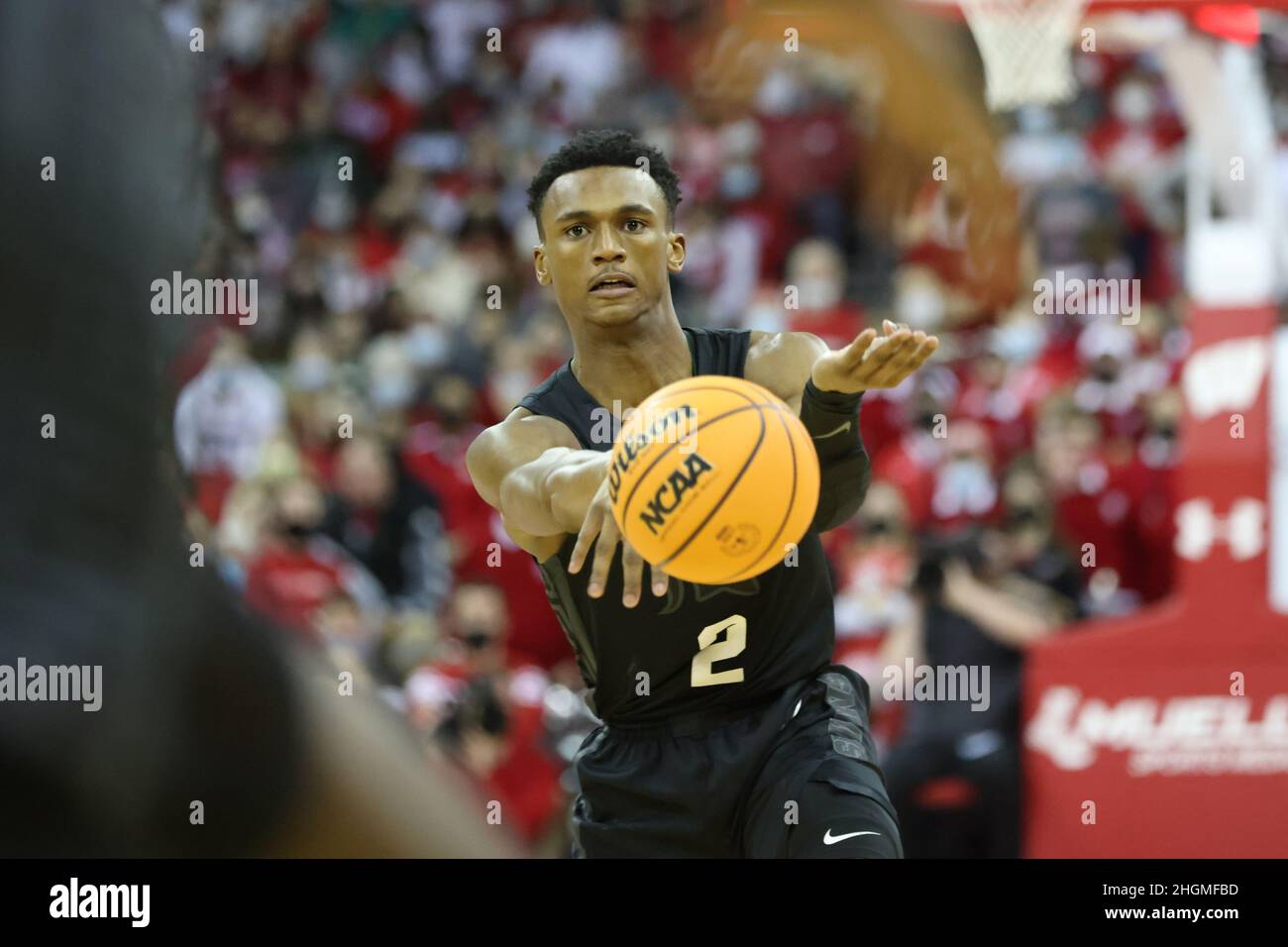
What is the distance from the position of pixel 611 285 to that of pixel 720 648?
3.17 ft

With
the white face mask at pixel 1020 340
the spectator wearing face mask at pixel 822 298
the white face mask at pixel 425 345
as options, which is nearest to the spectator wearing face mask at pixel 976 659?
the white face mask at pixel 1020 340

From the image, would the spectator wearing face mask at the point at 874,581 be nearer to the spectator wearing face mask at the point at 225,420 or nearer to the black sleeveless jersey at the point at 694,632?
the black sleeveless jersey at the point at 694,632

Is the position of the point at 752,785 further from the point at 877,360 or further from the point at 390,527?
the point at 390,527

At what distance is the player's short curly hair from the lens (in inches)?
181

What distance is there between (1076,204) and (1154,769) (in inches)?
132

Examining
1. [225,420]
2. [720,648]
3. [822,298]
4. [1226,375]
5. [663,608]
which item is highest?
[822,298]

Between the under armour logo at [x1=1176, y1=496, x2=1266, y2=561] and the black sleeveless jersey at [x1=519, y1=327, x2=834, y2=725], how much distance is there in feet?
10.6

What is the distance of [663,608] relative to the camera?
4.45 meters

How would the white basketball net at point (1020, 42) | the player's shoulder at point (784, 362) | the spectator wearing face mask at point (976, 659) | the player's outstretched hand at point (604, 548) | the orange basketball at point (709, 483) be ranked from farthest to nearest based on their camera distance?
the white basketball net at point (1020, 42)
the spectator wearing face mask at point (976, 659)
the player's shoulder at point (784, 362)
the player's outstretched hand at point (604, 548)
the orange basketball at point (709, 483)

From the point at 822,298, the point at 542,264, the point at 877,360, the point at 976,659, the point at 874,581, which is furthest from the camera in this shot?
the point at 822,298

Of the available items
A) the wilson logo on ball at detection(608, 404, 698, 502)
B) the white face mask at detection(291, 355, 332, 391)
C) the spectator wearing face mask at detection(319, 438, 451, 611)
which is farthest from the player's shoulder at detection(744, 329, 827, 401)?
the white face mask at detection(291, 355, 332, 391)

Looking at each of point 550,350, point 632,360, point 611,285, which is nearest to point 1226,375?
point 550,350

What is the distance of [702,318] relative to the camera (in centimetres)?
905

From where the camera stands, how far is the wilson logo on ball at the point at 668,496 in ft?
12.3
